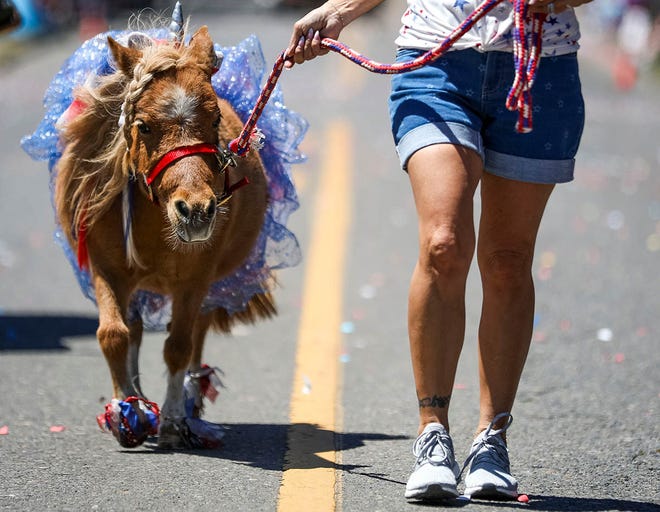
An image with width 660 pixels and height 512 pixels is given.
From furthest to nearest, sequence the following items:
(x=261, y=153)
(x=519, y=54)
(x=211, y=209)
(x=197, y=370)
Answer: (x=261, y=153)
(x=197, y=370)
(x=211, y=209)
(x=519, y=54)

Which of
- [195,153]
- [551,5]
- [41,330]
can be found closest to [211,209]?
[195,153]

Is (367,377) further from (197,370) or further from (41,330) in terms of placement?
(41,330)

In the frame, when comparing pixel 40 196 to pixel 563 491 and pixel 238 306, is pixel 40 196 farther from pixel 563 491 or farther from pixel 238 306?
pixel 563 491

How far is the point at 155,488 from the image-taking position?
418cm

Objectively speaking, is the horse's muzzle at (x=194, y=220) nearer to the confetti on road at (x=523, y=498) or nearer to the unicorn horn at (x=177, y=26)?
the unicorn horn at (x=177, y=26)

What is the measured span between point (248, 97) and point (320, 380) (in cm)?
141

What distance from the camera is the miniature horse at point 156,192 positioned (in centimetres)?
434

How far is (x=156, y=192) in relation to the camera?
4.42m

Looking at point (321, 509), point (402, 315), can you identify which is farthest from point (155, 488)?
point (402, 315)

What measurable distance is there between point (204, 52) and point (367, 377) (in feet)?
6.58

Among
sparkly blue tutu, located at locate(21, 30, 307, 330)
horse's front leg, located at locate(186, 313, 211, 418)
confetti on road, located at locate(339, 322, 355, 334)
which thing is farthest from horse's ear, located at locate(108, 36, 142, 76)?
confetti on road, located at locate(339, 322, 355, 334)

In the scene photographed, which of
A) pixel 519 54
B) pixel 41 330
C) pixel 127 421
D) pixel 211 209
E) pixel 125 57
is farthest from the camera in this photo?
pixel 41 330

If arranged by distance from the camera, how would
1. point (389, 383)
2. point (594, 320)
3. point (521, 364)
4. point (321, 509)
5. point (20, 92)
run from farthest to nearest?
point (20, 92)
point (594, 320)
point (389, 383)
point (521, 364)
point (321, 509)

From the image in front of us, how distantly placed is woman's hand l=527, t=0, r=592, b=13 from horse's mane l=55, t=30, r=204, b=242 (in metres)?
1.31
